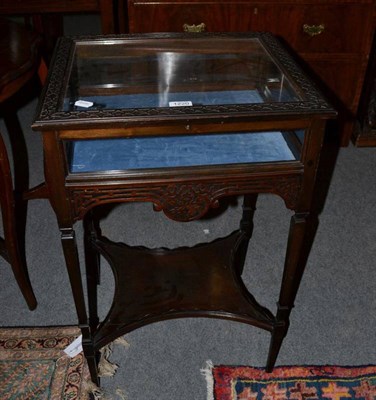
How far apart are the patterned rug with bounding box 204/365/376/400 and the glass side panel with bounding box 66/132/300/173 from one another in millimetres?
705

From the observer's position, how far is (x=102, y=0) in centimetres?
219

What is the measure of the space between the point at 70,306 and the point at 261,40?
42.0 inches

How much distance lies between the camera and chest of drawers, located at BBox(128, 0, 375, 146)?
219cm

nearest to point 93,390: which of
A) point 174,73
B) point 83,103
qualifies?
point 83,103

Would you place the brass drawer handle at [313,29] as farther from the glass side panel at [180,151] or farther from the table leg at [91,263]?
the table leg at [91,263]

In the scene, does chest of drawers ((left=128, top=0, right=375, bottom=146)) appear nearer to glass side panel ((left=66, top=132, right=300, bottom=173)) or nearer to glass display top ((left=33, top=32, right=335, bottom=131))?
glass display top ((left=33, top=32, right=335, bottom=131))

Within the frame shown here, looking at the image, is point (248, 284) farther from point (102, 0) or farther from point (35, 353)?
point (102, 0)

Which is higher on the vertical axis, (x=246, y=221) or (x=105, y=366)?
(x=246, y=221)

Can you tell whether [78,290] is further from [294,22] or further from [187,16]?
[294,22]

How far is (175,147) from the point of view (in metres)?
1.25

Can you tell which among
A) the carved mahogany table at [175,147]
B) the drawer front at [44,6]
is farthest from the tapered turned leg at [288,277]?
the drawer front at [44,6]

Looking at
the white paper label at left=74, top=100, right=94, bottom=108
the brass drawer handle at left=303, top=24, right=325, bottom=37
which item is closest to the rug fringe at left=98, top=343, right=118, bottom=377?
the white paper label at left=74, top=100, right=94, bottom=108

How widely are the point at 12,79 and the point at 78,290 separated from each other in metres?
0.55

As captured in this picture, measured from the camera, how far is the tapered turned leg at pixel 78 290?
1144 millimetres
